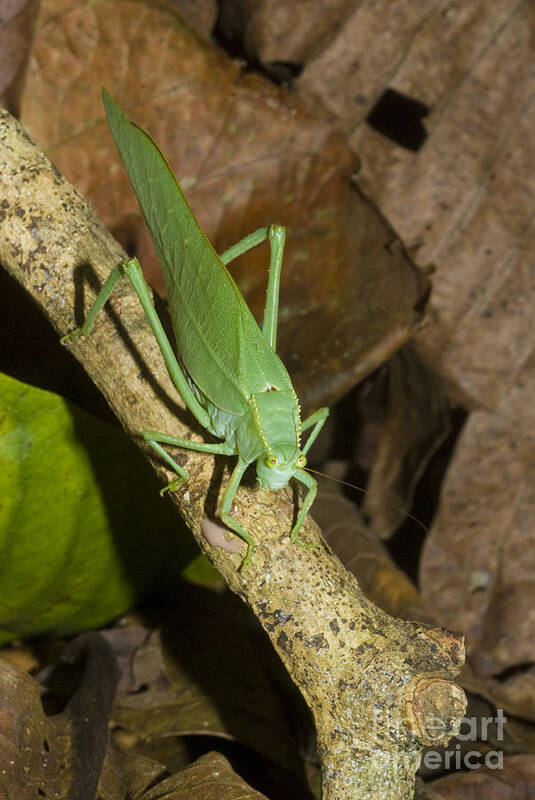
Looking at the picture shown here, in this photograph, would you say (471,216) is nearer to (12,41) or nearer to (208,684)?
(12,41)

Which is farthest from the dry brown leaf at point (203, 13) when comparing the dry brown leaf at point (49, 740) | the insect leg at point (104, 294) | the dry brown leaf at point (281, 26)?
the dry brown leaf at point (49, 740)

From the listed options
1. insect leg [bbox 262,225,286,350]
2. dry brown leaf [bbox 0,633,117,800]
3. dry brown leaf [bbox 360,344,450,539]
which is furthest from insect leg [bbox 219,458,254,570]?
dry brown leaf [bbox 360,344,450,539]

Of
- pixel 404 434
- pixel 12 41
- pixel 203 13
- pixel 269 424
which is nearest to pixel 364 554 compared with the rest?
pixel 404 434

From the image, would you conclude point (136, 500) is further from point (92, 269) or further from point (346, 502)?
point (346, 502)

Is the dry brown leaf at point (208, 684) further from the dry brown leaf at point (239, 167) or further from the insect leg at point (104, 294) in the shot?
the insect leg at point (104, 294)

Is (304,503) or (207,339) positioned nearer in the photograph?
(304,503)

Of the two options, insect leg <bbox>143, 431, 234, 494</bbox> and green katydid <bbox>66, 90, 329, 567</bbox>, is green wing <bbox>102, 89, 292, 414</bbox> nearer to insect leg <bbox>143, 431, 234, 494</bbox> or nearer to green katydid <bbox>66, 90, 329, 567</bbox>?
green katydid <bbox>66, 90, 329, 567</bbox>
